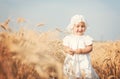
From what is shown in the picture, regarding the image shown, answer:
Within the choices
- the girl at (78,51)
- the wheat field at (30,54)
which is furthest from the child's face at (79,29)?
the wheat field at (30,54)

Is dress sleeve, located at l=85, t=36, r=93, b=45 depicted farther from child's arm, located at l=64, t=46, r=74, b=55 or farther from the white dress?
child's arm, located at l=64, t=46, r=74, b=55

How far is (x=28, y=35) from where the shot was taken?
6.87 ft

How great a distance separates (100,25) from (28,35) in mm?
607

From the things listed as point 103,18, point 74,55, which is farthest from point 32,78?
point 103,18

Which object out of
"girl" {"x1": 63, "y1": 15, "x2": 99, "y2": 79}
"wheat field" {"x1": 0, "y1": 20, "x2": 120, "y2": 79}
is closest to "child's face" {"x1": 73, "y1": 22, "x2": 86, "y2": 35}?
"girl" {"x1": 63, "y1": 15, "x2": 99, "y2": 79}

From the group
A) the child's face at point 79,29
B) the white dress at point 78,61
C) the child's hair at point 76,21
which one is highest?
the child's hair at point 76,21

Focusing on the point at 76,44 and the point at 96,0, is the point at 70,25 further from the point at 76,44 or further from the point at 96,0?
the point at 96,0

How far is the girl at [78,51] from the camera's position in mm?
2154

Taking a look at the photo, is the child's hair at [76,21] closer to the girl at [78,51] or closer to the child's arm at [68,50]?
the girl at [78,51]

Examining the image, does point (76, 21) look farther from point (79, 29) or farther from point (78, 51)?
point (78, 51)

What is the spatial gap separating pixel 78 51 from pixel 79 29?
142 mm

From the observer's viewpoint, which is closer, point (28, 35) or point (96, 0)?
point (28, 35)

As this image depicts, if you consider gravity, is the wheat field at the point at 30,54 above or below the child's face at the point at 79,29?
below

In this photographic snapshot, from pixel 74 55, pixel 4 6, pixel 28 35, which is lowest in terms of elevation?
pixel 74 55
